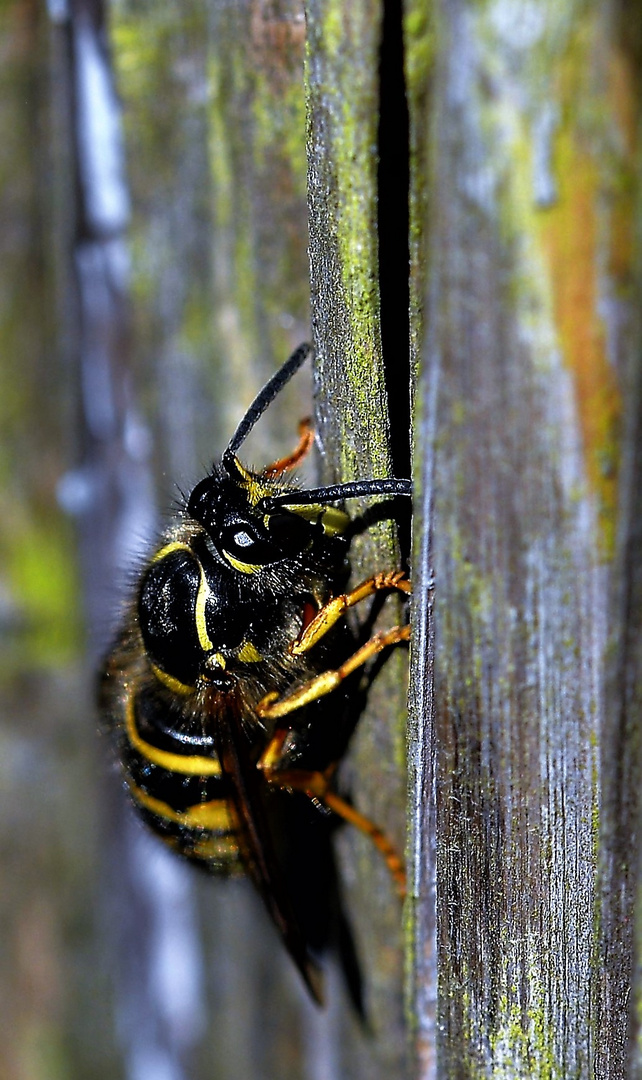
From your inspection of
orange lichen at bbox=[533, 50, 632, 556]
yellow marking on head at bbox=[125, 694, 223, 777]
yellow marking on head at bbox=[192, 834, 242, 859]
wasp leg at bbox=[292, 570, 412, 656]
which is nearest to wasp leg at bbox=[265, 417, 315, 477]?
wasp leg at bbox=[292, 570, 412, 656]

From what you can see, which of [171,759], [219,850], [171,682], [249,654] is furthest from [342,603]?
[219,850]

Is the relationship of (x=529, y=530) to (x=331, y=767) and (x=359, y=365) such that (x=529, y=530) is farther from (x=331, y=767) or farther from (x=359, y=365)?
(x=331, y=767)

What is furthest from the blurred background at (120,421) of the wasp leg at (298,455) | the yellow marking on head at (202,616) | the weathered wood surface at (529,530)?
the weathered wood surface at (529,530)

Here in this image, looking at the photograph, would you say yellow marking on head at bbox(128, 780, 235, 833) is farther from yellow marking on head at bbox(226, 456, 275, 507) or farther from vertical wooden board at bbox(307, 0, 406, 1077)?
yellow marking on head at bbox(226, 456, 275, 507)

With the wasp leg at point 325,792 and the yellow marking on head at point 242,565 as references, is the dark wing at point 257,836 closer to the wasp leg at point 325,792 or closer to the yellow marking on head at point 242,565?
the wasp leg at point 325,792

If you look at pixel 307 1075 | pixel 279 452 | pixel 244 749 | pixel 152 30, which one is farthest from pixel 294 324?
pixel 307 1075

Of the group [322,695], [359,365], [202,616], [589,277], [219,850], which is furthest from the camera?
[219,850]
